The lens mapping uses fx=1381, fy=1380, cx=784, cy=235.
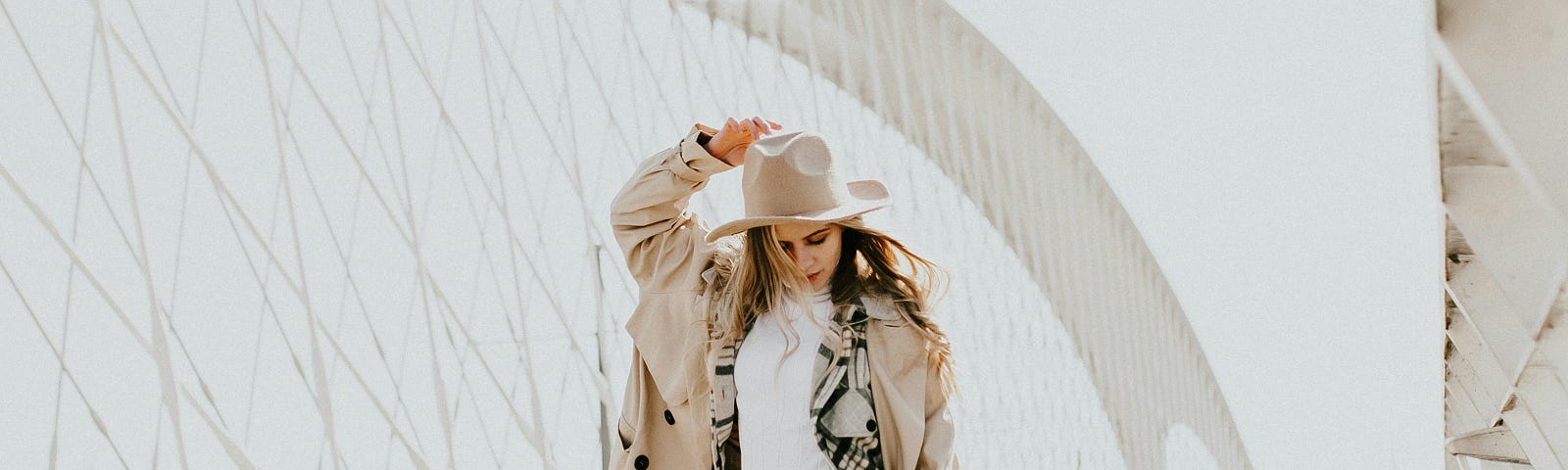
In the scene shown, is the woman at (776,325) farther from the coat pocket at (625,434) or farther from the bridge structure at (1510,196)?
the bridge structure at (1510,196)

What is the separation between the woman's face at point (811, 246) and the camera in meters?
2.63

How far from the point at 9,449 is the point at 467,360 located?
1567 millimetres

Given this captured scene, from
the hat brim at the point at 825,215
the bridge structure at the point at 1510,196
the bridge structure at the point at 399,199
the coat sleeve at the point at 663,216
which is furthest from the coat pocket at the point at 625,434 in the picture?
the bridge structure at the point at 1510,196

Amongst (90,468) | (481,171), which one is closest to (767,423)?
(90,468)

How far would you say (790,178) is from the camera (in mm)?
2580

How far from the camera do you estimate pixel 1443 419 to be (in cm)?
870

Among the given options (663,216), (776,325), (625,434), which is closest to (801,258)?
(776,325)

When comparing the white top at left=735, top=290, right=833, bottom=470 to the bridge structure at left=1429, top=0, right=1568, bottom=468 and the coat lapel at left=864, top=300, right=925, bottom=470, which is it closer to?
the coat lapel at left=864, top=300, right=925, bottom=470

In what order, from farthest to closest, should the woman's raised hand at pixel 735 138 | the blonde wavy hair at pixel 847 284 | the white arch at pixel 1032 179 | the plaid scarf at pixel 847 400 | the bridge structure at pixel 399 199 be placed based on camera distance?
the white arch at pixel 1032 179
the bridge structure at pixel 399 199
the woman's raised hand at pixel 735 138
the blonde wavy hair at pixel 847 284
the plaid scarf at pixel 847 400

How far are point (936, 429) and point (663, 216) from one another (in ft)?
2.45

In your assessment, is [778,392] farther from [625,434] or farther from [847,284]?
[625,434]

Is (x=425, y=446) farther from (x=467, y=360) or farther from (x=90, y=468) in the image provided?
(x=90, y=468)

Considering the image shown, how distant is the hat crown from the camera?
102 inches

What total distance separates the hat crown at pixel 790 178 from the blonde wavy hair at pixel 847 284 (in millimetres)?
63
